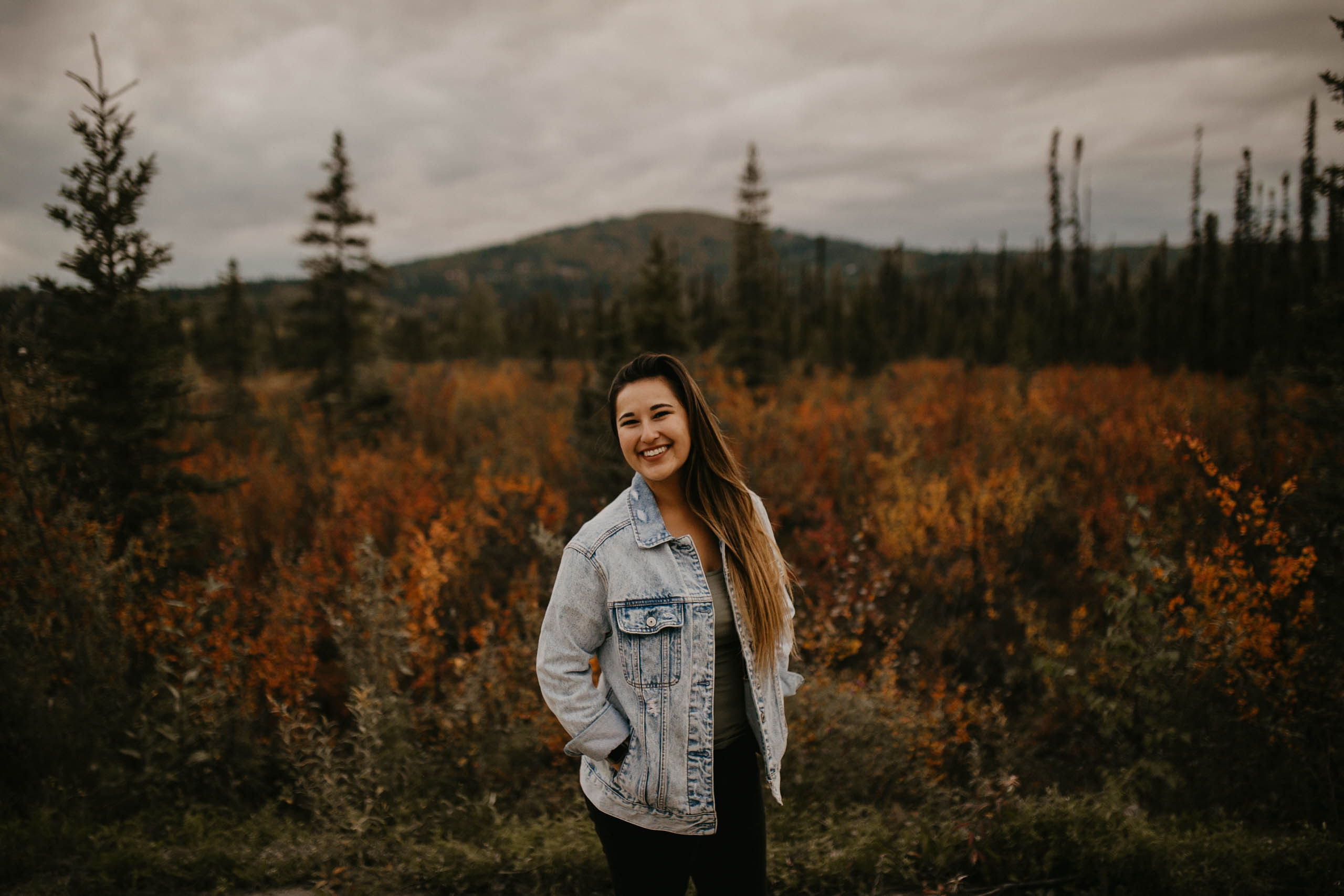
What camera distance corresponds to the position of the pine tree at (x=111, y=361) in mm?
5664

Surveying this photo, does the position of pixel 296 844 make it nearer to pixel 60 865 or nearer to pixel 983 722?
pixel 60 865

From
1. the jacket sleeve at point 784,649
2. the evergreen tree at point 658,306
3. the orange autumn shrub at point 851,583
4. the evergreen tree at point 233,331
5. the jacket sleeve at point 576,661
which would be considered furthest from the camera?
the evergreen tree at point 233,331

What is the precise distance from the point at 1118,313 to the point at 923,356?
29.8ft

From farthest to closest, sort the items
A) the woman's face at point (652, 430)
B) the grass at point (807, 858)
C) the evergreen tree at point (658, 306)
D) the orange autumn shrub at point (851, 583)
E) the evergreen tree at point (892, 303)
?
the evergreen tree at point (892, 303), the evergreen tree at point (658, 306), the orange autumn shrub at point (851, 583), the grass at point (807, 858), the woman's face at point (652, 430)

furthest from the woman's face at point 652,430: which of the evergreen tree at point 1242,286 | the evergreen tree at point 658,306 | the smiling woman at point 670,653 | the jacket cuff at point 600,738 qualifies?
the evergreen tree at point 1242,286

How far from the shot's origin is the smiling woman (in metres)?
1.80

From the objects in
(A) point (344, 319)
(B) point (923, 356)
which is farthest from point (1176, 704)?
(B) point (923, 356)

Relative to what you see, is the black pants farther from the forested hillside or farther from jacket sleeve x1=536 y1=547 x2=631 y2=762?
the forested hillside

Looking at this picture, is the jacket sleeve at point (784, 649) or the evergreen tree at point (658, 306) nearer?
the jacket sleeve at point (784, 649)

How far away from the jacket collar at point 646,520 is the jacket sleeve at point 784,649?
39cm

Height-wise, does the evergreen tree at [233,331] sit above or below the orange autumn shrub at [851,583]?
above

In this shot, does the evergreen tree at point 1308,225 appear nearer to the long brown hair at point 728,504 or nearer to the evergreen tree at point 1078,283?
the evergreen tree at point 1078,283

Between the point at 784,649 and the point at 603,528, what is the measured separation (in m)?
0.80

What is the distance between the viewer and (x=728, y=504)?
6.82 feet
